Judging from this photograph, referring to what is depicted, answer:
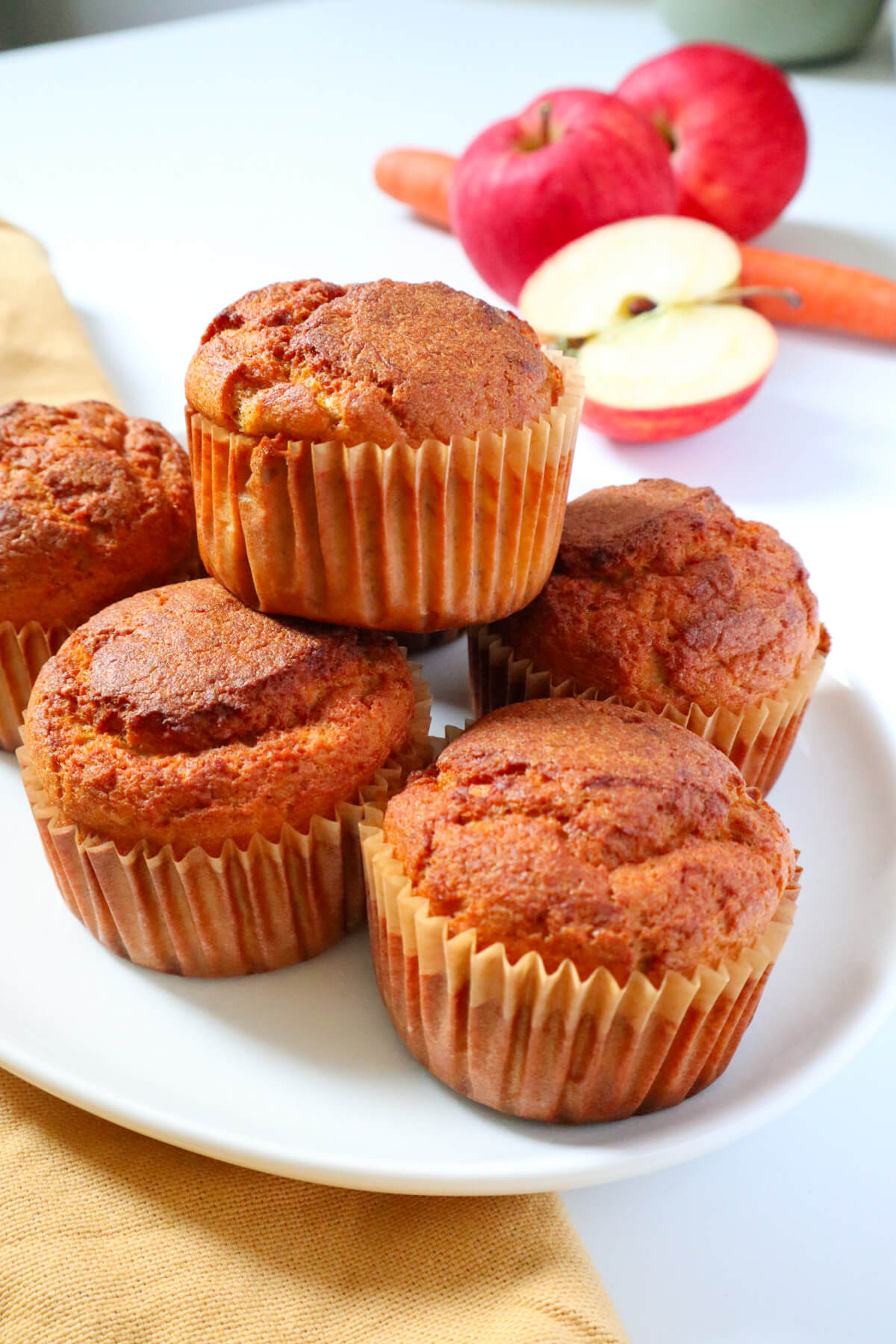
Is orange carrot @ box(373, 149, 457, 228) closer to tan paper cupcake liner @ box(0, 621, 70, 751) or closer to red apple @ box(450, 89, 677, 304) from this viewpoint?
red apple @ box(450, 89, 677, 304)

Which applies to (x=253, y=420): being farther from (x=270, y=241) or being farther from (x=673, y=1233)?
(x=270, y=241)

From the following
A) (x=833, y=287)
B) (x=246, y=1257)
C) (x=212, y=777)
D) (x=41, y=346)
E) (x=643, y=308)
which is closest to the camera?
(x=246, y=1257)

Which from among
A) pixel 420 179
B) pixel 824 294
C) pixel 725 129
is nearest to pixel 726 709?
pixel 824 294

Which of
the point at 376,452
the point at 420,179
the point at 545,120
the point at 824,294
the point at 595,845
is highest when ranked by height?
the point at 376,452

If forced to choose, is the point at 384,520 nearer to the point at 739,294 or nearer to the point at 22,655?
the point at 22,655

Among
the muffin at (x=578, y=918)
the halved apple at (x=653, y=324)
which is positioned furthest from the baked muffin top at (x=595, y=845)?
the halved apple at (x=653, y=324)

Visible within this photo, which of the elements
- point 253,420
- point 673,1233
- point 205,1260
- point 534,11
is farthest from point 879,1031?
point 534,11

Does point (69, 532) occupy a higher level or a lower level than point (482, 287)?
higher
